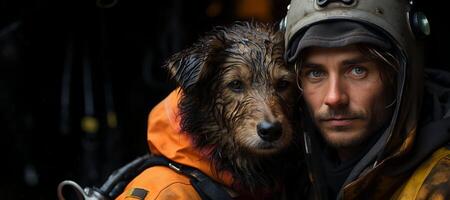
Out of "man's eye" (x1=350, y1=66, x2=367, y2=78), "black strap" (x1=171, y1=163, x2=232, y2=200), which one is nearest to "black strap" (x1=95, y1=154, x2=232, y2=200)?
"black strap" (x1=171, y1=163, x2=232, y2=200)

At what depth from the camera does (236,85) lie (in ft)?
14.3

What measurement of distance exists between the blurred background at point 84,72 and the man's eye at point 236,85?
7.17 feet

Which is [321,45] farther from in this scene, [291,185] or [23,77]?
[23,77]

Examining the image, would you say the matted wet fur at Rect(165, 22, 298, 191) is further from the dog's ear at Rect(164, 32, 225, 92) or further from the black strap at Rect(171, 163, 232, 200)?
the black strap at Rect(171, 163, 232, 200)

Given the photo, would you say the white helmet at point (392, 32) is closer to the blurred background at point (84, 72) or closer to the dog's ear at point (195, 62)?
the dog's ear at point (195, 62)

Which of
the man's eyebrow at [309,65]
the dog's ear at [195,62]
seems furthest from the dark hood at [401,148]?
the dog's ear at [195,62]

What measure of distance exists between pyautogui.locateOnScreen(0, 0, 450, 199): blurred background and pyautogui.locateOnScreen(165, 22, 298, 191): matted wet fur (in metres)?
2.00

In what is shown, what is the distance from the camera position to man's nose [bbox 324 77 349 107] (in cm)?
381

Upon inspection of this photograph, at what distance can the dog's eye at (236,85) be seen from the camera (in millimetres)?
4336

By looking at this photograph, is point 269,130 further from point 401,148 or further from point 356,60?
point 401,148

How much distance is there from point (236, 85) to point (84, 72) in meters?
2.28

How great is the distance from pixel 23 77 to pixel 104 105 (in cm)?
70

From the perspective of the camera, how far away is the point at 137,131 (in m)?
7.15

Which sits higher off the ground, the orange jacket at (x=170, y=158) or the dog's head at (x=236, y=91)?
the dog's head at (x=236, y=91)
